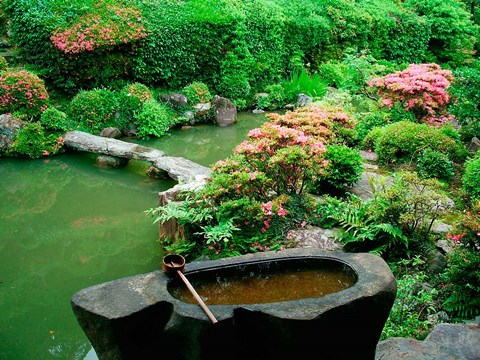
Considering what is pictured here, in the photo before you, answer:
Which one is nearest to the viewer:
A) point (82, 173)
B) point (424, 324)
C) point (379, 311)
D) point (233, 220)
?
point (379, 311)

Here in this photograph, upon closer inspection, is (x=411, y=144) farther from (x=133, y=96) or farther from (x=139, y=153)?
(x=133, y=96)

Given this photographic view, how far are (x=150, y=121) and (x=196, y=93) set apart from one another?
205 centimetres

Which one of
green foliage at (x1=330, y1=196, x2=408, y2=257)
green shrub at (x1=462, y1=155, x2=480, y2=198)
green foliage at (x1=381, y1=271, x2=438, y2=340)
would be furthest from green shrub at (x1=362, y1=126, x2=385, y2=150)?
green foliage at (x1=381, y1=271, x2=438, y2=340)

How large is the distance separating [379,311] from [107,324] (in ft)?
6.77

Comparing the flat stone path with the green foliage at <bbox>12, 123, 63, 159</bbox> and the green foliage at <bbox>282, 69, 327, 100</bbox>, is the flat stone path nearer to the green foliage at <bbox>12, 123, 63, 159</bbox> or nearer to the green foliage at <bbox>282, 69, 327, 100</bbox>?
the green foliage at <bbox>12, 123, 63, 159</bbox>

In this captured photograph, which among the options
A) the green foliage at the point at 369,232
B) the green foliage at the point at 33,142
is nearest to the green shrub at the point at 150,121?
the green foliage at the point at 33,142

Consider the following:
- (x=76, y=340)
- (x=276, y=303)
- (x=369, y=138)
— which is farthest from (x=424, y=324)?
(x=369, y=138)

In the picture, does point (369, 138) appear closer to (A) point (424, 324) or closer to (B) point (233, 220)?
(B) point (233, 220)

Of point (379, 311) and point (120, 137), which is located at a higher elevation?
point (379, 311)

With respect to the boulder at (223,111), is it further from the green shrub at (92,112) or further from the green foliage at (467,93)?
the green foliage at (467,93)

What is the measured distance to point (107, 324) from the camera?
3230 millimetres

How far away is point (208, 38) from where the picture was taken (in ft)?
44.3

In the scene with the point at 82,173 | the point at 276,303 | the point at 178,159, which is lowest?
the point at 82,173

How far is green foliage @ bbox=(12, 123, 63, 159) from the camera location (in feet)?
32.0
